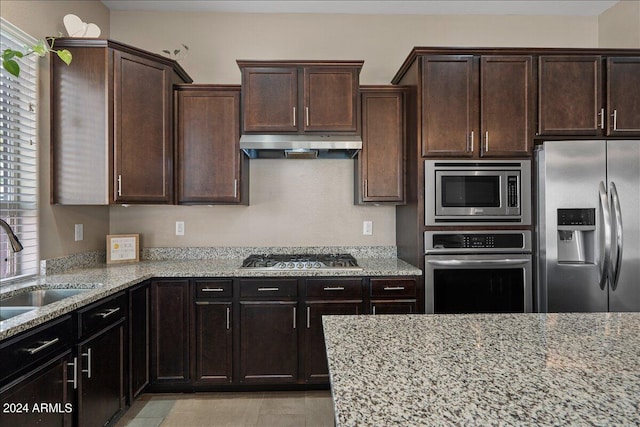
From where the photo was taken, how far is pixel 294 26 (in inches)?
131

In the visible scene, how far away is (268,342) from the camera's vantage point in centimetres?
263

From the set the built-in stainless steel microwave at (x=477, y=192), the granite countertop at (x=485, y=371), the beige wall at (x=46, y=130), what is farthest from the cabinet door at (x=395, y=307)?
the beige wall at (x=46, y=130)

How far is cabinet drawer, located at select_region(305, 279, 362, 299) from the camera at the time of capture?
264cm

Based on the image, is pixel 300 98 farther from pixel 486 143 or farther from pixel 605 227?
pixel 605 227

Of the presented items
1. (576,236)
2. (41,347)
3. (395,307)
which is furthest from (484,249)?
(41,347)

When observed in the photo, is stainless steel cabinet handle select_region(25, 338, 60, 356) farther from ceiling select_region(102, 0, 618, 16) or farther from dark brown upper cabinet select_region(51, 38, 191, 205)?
ceiling select_region(102, 0, 618, 16)

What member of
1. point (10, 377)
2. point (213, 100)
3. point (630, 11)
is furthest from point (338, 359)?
point (630, 11)

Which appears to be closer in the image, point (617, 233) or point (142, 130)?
point (617, 233)

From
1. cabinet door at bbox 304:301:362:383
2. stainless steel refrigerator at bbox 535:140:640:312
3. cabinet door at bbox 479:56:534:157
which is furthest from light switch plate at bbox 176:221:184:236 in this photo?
stainless steel refrigerator at bbox 535:140:640:312

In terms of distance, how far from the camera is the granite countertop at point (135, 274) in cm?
186

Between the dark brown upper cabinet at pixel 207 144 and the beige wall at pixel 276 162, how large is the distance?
37 cm

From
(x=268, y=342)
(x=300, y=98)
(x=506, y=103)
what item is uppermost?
(x=300, y=98)

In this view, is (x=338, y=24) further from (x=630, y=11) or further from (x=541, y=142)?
(x=630, y=11)

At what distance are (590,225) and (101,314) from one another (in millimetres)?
3067
